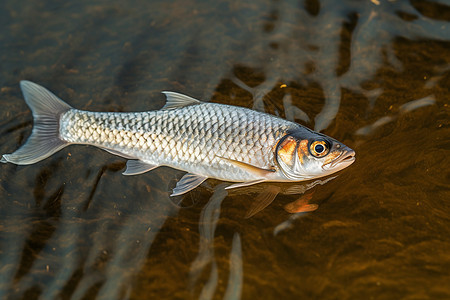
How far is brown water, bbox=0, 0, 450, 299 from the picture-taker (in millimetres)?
3537

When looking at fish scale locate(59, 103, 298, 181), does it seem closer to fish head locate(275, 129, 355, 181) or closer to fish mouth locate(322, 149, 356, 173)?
fish head locate(275, 129, 355, 181)

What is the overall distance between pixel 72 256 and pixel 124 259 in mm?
443

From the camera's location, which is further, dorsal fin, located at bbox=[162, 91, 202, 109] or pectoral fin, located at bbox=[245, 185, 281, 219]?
dorsal fin, located at bbox=[162, 91, 202, 109]

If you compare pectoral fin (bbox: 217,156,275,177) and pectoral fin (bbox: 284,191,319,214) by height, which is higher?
pectoral fin (bbox: 217,156,275,177)

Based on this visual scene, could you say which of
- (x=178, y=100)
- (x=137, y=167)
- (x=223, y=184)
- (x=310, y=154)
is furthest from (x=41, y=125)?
(x=310, y=154)

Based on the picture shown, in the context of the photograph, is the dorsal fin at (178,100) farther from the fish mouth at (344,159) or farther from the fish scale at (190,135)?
the fish mouth at (344,159)

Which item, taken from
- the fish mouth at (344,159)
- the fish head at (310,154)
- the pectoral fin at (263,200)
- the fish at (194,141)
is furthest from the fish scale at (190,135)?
the fish mouth at (344,159)

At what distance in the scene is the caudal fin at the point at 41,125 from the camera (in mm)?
4234

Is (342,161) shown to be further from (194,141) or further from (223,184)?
(194,141)

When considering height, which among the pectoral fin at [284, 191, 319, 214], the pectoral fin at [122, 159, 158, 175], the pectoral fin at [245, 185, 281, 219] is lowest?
the pectoral fin at [245, 185, 281, 219]

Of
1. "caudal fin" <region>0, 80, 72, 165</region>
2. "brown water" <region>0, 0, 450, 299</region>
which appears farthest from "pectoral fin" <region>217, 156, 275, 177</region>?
"caudal fin" <region>0, 80, 72, 165</region>

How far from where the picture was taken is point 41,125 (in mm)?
4305

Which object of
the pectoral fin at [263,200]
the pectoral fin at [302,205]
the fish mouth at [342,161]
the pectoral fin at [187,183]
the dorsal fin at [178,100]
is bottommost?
the pectoral fin at [263,200]

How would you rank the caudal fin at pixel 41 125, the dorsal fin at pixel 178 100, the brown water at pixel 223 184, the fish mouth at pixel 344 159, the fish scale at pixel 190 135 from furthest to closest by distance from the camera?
the dorsal fin at pixel 178 100
the caudal fin at pixel 41 125
the fish scale at pixel 190 135
the fish mouth at pixel 344 159
the brown water at pixel 223 184
